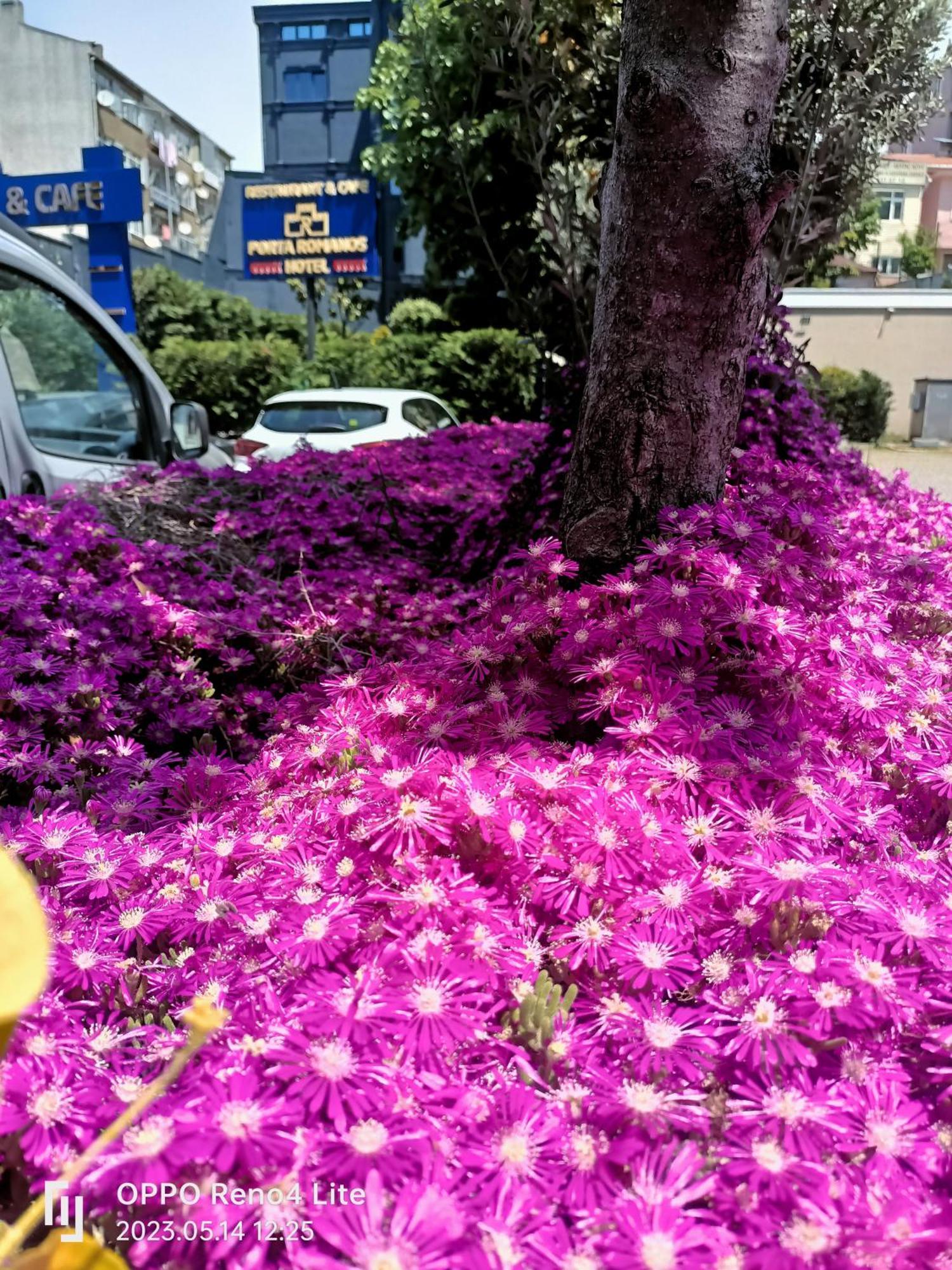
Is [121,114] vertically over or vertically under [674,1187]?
over

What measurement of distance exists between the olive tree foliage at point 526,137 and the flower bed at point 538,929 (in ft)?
10.6

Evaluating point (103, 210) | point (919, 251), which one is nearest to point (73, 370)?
point (103, 210)

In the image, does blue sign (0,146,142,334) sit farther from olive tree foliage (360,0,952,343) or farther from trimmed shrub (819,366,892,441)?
trimmed shrub (819,366,892,441)

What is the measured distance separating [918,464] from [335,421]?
44.7 feet

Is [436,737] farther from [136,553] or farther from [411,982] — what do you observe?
[136,553]

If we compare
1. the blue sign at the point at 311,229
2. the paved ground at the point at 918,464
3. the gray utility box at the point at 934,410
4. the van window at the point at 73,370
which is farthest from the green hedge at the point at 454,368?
the gray utility box at the point at 934,410

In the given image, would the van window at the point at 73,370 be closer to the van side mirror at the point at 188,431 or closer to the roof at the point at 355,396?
the van side mirror at the point at 188,431

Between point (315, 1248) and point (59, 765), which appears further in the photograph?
point (59, 765)

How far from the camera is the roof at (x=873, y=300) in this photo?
2606 cm

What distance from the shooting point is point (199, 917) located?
Answer: 1329 mm

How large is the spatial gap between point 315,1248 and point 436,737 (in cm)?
95

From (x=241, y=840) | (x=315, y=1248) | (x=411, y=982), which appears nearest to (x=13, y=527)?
(x=241, y=840)

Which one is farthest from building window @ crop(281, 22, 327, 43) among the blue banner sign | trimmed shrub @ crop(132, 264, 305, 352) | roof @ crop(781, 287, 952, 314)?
the blue banner sign

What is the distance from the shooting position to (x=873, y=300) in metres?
26.3
